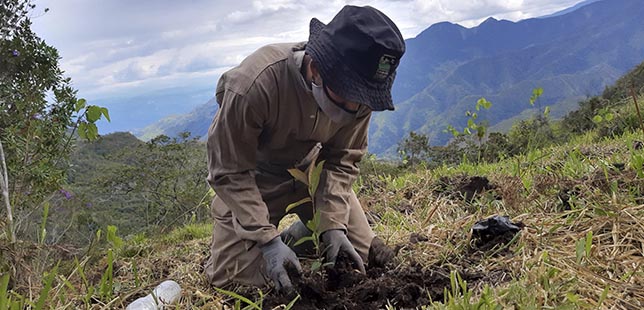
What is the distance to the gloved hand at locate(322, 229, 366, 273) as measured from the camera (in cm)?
211

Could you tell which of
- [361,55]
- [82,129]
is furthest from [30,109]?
[361,55]

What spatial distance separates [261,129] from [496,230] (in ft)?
3.75

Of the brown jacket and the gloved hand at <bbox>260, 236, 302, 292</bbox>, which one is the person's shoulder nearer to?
the brown jacket

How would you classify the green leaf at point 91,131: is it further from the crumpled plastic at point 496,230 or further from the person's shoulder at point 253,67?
the crumpled plastic at point 496,230

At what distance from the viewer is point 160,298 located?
188cm

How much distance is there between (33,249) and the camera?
74.1 inches

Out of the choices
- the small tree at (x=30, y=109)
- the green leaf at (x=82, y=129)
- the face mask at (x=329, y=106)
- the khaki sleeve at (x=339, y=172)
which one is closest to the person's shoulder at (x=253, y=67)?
the face mask at (x=329, y=106)

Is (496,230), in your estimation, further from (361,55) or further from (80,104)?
(80,104)

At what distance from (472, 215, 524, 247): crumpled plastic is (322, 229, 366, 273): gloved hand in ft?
1.75

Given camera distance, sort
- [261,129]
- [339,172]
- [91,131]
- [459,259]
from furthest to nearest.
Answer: [339,172] → [261,129] → [91,131] → [459,259]

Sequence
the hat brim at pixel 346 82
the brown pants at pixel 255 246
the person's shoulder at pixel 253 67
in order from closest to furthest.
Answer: the hat brim at pixel 346 82
the person's shoulder at pixel 253 67
the brown pants at pixel 255 246

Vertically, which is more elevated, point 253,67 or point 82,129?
point 253,67

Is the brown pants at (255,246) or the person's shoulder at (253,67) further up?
the person's shoulder at (253,67)

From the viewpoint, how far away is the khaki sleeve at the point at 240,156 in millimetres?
2055
